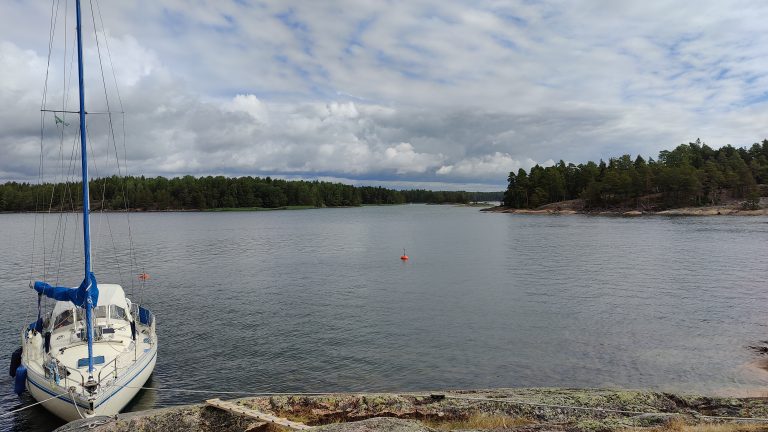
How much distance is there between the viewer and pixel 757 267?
5500 cm

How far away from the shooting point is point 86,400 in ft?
58.6

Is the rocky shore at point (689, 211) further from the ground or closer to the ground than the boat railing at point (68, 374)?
further from the ground

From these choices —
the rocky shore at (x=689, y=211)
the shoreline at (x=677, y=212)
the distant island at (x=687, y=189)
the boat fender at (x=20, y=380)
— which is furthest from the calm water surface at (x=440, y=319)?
the distant island at (x=687, y=189)

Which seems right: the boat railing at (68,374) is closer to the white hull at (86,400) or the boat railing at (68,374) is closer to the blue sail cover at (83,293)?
the white hull at (86,400)

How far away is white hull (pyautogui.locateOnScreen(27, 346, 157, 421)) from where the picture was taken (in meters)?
18.0

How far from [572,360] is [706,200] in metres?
173

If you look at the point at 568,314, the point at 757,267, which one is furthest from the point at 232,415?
the point at 757,267

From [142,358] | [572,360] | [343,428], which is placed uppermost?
[343,428]

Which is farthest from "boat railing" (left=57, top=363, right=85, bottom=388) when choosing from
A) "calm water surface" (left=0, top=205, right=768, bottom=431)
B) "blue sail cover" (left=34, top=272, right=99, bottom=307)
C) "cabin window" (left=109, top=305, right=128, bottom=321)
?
"cabin window" (left=109, top=305, right=128, bottom=321)

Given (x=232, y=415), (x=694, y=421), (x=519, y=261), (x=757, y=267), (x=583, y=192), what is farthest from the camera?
(x=583, y=192)

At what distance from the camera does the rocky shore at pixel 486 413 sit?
14.4 m

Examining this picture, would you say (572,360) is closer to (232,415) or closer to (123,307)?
(232,415)

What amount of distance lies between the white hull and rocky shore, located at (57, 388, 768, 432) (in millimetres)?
2289

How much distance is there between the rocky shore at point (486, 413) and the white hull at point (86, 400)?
229 cm
